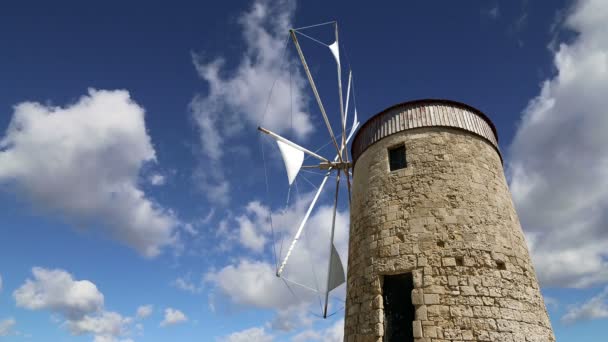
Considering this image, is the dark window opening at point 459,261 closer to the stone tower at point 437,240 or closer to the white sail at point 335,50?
the stone tower at point 437,240

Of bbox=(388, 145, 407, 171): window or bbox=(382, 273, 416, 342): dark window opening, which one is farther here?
bbox=(388, 145, 407, 171): window

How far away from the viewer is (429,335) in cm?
700

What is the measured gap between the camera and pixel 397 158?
959 centimetres

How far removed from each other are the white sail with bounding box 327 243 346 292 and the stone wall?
9.63 feet

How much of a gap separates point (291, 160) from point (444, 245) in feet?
24.9

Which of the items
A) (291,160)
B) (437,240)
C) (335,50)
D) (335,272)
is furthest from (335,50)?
(437,240)

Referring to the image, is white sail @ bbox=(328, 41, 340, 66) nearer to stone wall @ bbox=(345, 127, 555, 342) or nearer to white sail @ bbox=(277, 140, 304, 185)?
white sail @ bbox=(277, 140, 304, 185)

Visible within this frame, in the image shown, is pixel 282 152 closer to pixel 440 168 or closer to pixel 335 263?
pixel 335 263

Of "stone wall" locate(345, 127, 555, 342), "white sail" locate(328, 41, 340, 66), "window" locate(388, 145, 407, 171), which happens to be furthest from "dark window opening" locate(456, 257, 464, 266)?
"white sail" locate(328, 41, 340, 66)

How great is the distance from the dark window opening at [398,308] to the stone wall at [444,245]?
0.15m

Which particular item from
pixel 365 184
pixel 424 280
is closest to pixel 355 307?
pixel 424 280

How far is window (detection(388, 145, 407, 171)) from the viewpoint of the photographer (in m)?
9.45

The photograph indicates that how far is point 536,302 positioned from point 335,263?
6132mm

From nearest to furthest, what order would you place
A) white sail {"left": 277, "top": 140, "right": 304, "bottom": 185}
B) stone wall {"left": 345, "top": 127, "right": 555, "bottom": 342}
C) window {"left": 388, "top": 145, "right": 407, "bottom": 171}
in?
stone wall {"left": 345, "top": 127, "right": 555, "bottom": 342} → window {"left": 388, "top": 145, "right": 407, "bottom": 171} → white sail {"left": 277, "top": 140, "right": 304, "bottom": 185}
